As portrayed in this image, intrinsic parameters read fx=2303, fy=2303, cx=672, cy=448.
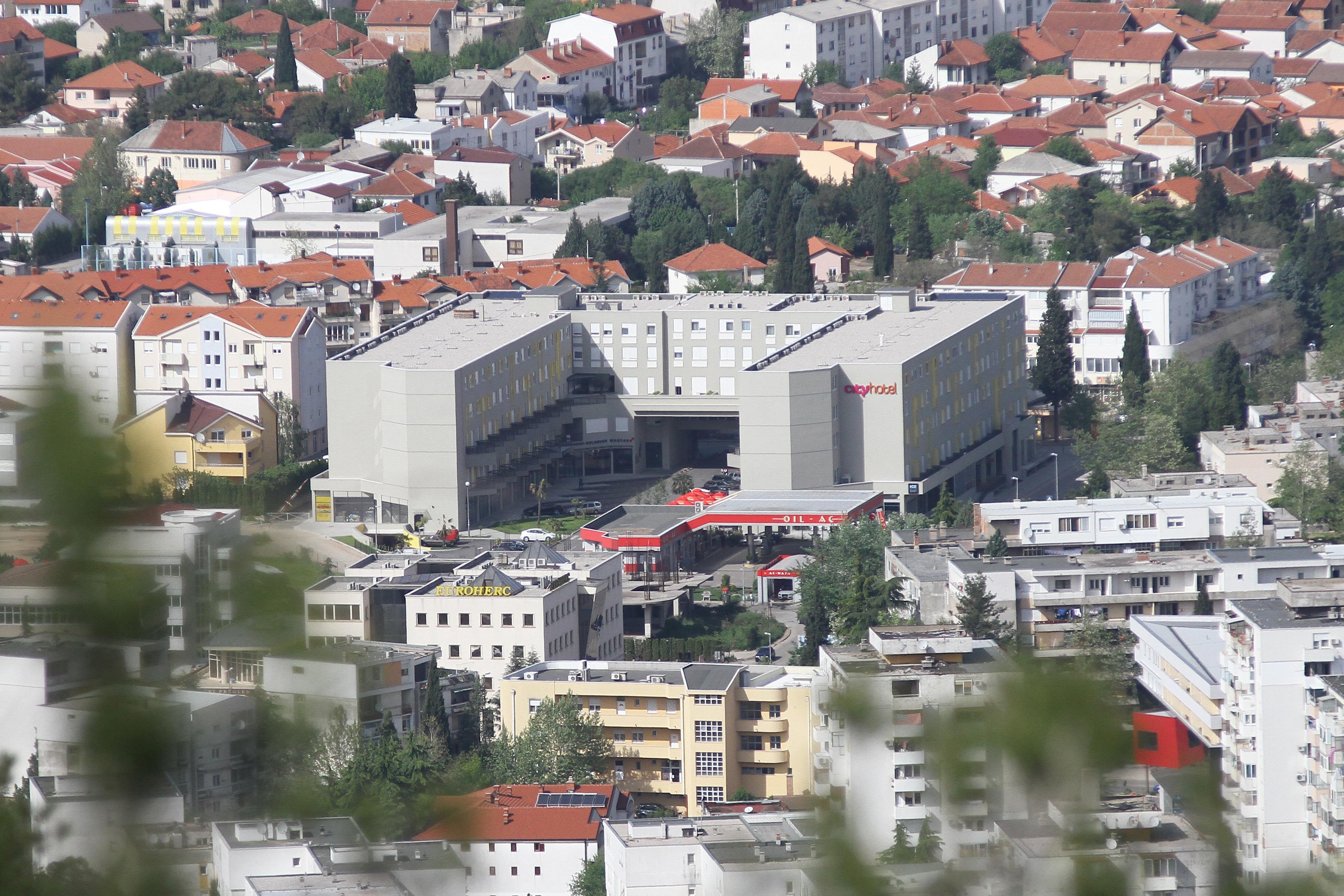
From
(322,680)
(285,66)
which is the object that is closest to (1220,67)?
(285,66)

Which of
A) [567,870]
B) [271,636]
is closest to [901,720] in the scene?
[271,636]

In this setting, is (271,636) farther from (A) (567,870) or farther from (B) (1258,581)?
(B) (1258,581)

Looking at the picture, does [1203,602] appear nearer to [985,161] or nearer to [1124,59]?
[985,161]

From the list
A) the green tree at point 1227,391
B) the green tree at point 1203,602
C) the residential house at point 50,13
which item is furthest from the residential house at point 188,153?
the green tree at point 1203,602

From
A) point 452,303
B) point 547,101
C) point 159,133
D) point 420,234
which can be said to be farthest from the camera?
point 547,101

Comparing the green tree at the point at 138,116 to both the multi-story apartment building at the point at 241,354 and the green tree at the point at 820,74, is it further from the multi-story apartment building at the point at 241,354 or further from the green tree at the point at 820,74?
the multi-story apartment building at the point at 241,354

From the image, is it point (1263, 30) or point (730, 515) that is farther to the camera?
point (1263, 30)
